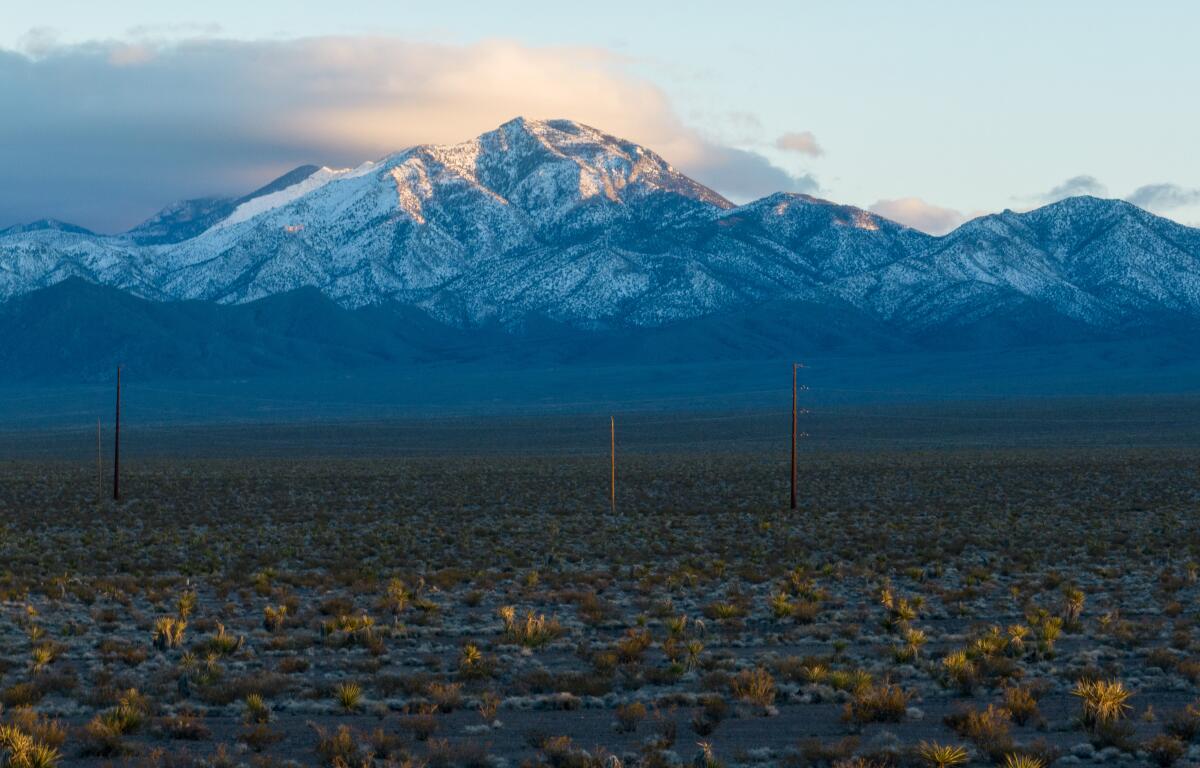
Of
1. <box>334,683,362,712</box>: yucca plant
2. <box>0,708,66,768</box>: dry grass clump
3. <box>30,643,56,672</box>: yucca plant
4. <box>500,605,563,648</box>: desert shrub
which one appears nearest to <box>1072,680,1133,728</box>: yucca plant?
<box>500,605,563,648</box>: desert shrub

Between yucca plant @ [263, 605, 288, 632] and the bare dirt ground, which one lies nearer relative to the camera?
the bare dirt ground

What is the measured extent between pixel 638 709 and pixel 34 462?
67.7 metres

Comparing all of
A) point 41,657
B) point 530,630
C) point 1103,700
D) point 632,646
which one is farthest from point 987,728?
point 41,657

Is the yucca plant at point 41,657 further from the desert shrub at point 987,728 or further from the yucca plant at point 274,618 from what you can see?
the desert shrub at point 987,728

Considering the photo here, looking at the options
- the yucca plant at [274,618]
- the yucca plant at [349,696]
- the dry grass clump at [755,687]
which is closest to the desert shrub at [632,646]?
the dry grass clump at [755,687]

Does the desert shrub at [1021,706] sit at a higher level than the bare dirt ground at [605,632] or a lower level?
higher

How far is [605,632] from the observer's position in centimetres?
1931

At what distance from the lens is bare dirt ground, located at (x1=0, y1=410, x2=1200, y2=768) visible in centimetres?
1303

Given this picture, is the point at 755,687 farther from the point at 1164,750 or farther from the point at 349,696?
the point at 349,696

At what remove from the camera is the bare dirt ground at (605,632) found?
13.0 meters

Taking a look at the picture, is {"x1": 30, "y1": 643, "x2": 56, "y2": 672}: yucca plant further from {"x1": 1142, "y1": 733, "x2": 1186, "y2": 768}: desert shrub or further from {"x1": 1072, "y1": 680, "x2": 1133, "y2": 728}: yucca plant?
{"x1": 1142, "y1": 733, "x2": 1186, "y2": 768}: desert shrub

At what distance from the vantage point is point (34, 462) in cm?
7394

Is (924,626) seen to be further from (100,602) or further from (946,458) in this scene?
(946,458)

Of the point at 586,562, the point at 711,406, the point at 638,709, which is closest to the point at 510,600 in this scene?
the point at 586,562
